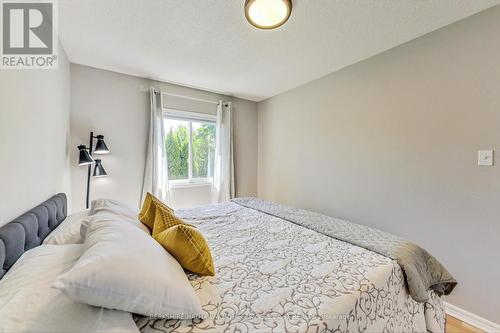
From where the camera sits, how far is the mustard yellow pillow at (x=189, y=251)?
1061 mm

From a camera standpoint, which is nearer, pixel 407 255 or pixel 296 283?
Result: pixel 296 283

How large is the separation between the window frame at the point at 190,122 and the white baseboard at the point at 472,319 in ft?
10.4

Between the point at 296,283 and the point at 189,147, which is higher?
the point at 189,147

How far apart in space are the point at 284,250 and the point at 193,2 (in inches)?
75.4

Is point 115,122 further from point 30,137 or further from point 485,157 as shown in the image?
point 485,157

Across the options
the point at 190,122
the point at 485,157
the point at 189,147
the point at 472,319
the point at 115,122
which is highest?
the point at 190,122

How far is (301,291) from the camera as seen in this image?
96 cm

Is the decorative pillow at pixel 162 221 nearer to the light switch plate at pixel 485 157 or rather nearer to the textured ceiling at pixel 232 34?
the textured ceiling at pixel 232 34

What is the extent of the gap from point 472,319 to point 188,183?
3.44 metres

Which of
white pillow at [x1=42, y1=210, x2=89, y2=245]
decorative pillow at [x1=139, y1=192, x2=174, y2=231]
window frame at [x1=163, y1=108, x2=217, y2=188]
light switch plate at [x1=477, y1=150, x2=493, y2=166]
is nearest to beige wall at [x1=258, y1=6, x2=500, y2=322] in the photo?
light switch plate at [x1=477, y1=150, x2=493, y2=166]

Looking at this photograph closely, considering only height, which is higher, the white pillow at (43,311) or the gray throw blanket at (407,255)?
the white pillow at (43,311)

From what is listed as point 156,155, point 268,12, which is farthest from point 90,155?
point 268,12

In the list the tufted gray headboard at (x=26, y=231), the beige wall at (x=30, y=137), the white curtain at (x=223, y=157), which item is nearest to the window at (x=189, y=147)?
the white curtain at (x=223, y=157)

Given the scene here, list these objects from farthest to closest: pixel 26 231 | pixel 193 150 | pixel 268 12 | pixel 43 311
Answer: pixel 193 150 → pixel 268 12 → pixel 26 231 → pixel 43 311
